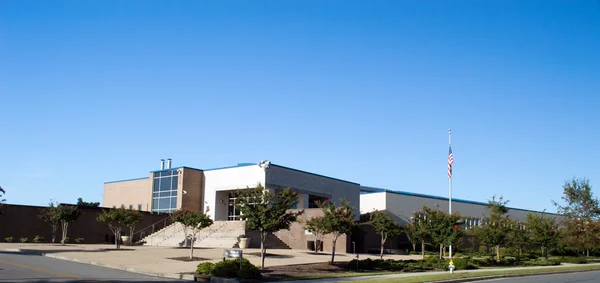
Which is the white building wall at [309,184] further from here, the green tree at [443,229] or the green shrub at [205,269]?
the green shrub at [205,269]

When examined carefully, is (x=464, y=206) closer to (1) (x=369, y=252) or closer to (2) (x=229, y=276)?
(1) (x=369, y=252)

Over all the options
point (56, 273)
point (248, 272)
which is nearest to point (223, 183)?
point (248, 272)

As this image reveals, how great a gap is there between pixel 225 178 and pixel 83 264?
27908mm

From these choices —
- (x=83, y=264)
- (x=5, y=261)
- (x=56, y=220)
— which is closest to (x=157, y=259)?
(x=83, y=264)

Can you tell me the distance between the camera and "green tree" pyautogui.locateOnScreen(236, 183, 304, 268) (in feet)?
85.6

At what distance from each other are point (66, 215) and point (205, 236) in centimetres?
1123

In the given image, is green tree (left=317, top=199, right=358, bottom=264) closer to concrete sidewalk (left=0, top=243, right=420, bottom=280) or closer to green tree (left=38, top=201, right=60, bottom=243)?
concrete sidewalk (left=0, top=243, right=420, bottom=280)

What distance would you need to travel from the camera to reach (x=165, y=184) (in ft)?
188

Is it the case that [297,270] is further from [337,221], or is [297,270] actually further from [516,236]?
[516,236]

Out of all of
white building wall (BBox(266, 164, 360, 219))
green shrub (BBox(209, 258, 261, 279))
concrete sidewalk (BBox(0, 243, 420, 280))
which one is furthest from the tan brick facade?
green shrub (BBox(209, 258, 261, 279))

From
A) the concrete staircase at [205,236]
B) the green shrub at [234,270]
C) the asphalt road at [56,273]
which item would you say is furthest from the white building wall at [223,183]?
the green shrub at [234,270]

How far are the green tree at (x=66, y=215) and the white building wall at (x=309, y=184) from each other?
16.6 meters

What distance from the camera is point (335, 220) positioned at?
2994 cm

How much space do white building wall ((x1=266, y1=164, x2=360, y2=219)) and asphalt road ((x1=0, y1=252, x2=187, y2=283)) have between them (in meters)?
26.4
